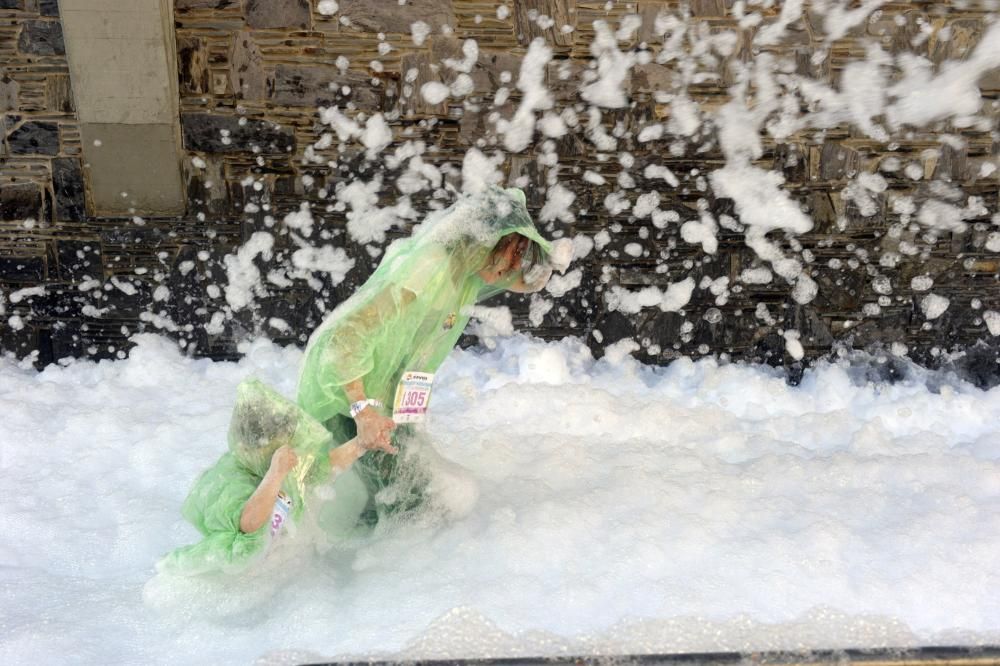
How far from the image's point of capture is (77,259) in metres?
5.02

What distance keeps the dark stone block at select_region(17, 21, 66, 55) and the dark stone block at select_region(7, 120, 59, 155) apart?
365 millimetres

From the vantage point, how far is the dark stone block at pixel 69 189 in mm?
4891

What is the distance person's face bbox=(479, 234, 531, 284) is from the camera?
2.93 meters

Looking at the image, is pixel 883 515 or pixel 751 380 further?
pixel 751 380

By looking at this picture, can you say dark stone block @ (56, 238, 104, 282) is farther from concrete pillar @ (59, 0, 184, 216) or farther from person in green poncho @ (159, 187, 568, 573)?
person in green poncho @ (159, 187, 568, 573)

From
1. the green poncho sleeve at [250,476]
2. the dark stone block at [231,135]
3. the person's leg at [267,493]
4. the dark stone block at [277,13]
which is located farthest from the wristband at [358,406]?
the dark stone block at [277,13]

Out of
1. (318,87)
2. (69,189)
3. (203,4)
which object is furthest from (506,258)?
(69,189)

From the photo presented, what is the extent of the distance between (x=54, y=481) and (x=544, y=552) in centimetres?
203

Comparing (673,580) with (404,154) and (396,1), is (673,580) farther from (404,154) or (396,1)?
(396,1)

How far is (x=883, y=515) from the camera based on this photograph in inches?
137

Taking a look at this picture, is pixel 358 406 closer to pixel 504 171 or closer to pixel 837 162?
pixel 504 171

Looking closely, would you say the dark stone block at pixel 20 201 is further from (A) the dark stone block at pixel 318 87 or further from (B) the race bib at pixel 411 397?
(B) the race bib at pixel 411 397

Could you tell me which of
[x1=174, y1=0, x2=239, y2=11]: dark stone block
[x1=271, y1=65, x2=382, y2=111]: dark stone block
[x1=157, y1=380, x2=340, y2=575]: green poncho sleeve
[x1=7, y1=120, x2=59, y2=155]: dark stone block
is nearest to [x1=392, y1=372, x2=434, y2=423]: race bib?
[x1=157, y1=380, x2=340, y2=575]: green poncho sleeve

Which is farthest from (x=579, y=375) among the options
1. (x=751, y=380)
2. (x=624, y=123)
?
(x=624, y=123)
